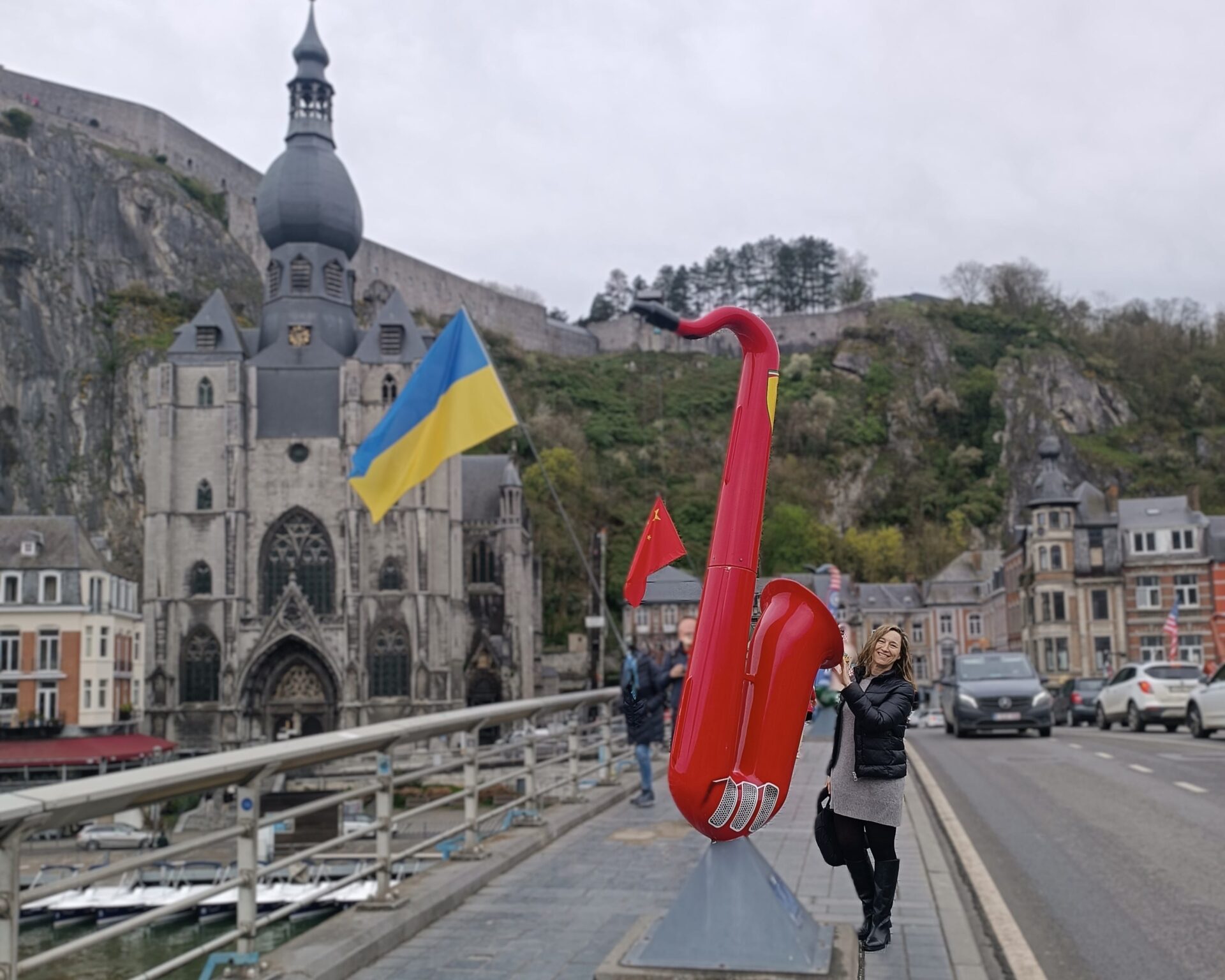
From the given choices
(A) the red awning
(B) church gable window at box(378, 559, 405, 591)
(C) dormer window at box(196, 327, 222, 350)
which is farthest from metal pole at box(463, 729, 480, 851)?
(C) dormer window at box(196, 327, 222, 350)

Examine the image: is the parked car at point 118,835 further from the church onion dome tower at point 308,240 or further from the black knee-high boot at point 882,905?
the church onion dome tower at point 308,240

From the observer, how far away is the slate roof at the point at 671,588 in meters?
4.95

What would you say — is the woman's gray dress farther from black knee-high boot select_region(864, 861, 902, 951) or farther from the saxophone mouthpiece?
the saxophone mouthpiece

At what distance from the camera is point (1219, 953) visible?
21.5ft

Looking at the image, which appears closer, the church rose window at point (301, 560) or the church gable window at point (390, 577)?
the church gable window at point (390, 577)

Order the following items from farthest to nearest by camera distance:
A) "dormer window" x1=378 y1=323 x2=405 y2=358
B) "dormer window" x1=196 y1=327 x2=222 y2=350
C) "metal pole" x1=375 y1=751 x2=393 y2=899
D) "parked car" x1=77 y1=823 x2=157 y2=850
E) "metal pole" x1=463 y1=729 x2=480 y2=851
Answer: "dormer window" x1=378 y1=323 x2=405 y2=358 < "dormer window" x1=196 y1=327 x2=222 y2=350 < "parked car" x1=77 y1=823 x2=157 y2=850 < "metal pole" x1=463 y1=729 x2=480 y2=851 < "metal pole" x1=375 y1=751 x2=393 y2=899

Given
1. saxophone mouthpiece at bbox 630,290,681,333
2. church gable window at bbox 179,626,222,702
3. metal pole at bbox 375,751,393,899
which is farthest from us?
church gable window at bbox 179,626,222,702

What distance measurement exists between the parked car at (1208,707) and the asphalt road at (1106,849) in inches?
51.7

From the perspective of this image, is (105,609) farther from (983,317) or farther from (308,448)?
(983,317)

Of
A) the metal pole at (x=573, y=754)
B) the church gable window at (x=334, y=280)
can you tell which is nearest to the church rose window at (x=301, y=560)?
the church gable window at (x=334, y=280)

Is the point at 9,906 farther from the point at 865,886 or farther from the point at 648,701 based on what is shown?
the point at 648,701

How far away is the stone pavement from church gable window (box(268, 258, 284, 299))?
54289 mm

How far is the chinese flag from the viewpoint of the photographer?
4852 mm

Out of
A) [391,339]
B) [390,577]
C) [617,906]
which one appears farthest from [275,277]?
[617,906]
